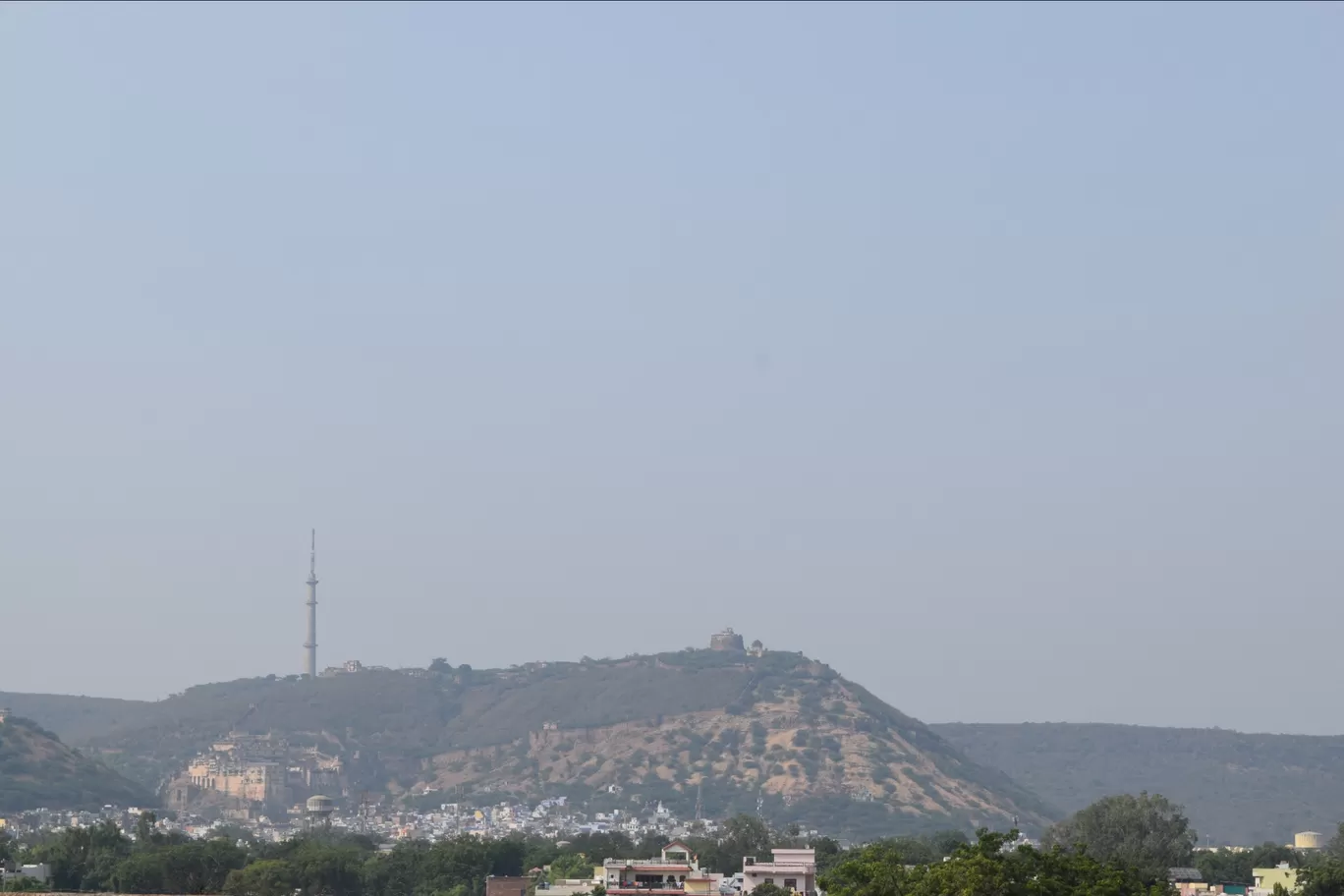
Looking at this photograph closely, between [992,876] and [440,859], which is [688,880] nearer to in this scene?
[440,859]

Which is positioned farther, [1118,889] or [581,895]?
[581,895]

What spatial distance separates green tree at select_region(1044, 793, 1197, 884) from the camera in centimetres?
10738

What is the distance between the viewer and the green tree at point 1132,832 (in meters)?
107

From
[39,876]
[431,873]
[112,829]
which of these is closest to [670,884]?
[431,873]

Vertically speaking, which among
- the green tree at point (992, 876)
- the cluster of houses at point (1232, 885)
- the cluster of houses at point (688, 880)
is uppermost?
the green tree at point (992, 876)

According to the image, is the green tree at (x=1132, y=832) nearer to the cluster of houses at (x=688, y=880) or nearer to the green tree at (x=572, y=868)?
the cluster of houses at (x=688, y=880)

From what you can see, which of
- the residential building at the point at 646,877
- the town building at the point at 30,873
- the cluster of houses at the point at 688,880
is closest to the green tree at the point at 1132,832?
the cluster of houses at the point at 688,880

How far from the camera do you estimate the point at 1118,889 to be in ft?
194

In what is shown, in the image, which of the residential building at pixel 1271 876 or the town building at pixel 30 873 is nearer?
the residential building at pixel 1271 876

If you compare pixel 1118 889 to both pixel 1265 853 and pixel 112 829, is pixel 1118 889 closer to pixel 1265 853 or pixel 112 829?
pixel 1265 853

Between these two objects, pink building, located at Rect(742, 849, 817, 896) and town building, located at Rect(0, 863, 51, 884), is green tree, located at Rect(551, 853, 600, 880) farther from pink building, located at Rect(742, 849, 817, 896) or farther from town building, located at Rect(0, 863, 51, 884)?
town building, located at Rect(0, 863, 51, 884)

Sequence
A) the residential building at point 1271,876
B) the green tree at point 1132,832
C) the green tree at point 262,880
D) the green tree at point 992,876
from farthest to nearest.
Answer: the green tree at point 1132,832 < the green tree at point 262,880 < the residential building at point 1271,876 < the green tree at point 992,876

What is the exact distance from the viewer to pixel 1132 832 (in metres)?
109

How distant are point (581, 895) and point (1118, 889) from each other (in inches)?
1511
